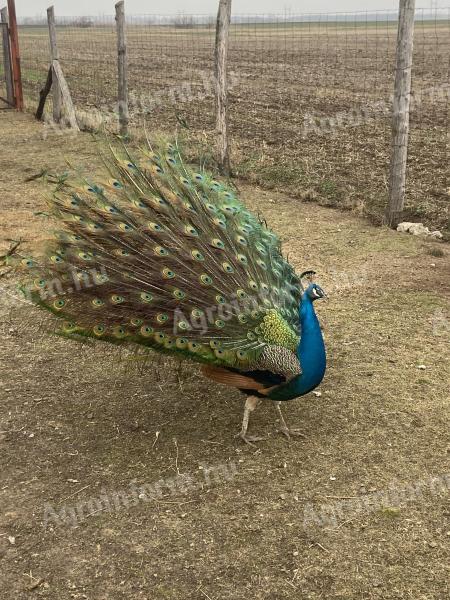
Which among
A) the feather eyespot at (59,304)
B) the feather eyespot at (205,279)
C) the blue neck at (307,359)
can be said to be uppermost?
the feather eyespot at (205,279)

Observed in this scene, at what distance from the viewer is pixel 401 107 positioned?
8141 millimetres

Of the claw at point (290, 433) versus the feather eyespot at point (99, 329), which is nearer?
the feather eyespot at point (99, 329)

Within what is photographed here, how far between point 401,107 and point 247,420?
492 centimetres

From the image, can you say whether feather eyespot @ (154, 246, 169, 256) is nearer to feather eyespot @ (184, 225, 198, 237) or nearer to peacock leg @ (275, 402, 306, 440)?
feather eyespot @ (184, 225, 198, 237)

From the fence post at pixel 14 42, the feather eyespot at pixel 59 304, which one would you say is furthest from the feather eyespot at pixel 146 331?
the fence post at pixel 14 42

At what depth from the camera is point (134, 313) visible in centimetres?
435

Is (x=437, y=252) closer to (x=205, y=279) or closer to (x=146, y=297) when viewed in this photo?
(x=205, y=279)

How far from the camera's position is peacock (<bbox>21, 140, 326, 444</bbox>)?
168 inches

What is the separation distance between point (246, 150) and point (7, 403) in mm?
8269

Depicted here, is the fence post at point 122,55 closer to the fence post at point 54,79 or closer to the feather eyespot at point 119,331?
the fence post at point 54,79

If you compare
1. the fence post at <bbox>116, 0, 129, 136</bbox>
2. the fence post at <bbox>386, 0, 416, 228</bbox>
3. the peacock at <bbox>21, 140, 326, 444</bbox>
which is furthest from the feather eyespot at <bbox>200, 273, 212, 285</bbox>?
the fence post at <bbox>116, 0, 129, 136</bbox>

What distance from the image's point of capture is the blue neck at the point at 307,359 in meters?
4.30

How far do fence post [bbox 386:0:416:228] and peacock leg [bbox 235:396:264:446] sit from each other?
468cm

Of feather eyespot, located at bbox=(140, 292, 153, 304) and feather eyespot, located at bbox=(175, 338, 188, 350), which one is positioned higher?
feather eyespot, located at bbox=(140, 292, 153, 304)
